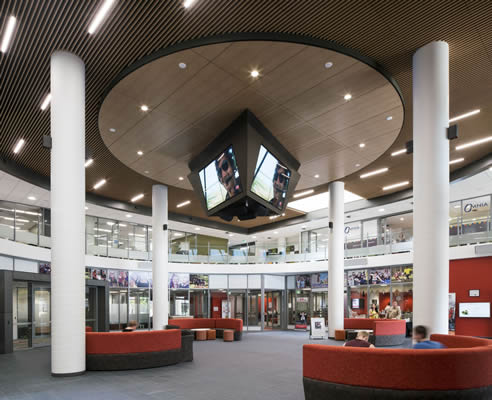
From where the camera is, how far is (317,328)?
17.3 metres

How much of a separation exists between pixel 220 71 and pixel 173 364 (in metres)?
6.42

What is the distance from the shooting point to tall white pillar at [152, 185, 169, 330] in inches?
637

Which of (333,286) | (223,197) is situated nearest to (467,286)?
(333,286)

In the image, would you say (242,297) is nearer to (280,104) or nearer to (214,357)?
(214,357)

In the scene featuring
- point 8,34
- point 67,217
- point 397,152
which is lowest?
point 67,217

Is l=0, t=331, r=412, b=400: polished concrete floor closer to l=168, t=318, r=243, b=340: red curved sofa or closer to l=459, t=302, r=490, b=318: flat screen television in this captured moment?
l=168, t=318, r=243, b=340: red curved sofa

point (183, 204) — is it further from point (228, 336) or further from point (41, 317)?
point (41, 317)

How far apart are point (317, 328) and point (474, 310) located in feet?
18.9

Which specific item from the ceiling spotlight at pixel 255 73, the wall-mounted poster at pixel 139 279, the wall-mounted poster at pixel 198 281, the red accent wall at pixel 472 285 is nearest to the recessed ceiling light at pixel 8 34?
the ceiling spotlight at pixel 255 73

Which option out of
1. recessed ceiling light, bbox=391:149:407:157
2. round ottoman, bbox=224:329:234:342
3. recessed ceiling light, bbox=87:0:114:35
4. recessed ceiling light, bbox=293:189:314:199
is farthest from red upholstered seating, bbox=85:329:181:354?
recessed ceiling light, bbox=293:189:314:199

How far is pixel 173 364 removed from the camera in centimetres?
993

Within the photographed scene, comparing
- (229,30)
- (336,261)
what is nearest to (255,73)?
(229,30)

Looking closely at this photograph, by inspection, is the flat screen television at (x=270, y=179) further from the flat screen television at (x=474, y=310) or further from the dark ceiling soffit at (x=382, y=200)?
the flat screen television at (x=474, y=310)

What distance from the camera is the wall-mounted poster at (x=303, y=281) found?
2439 centimetres
